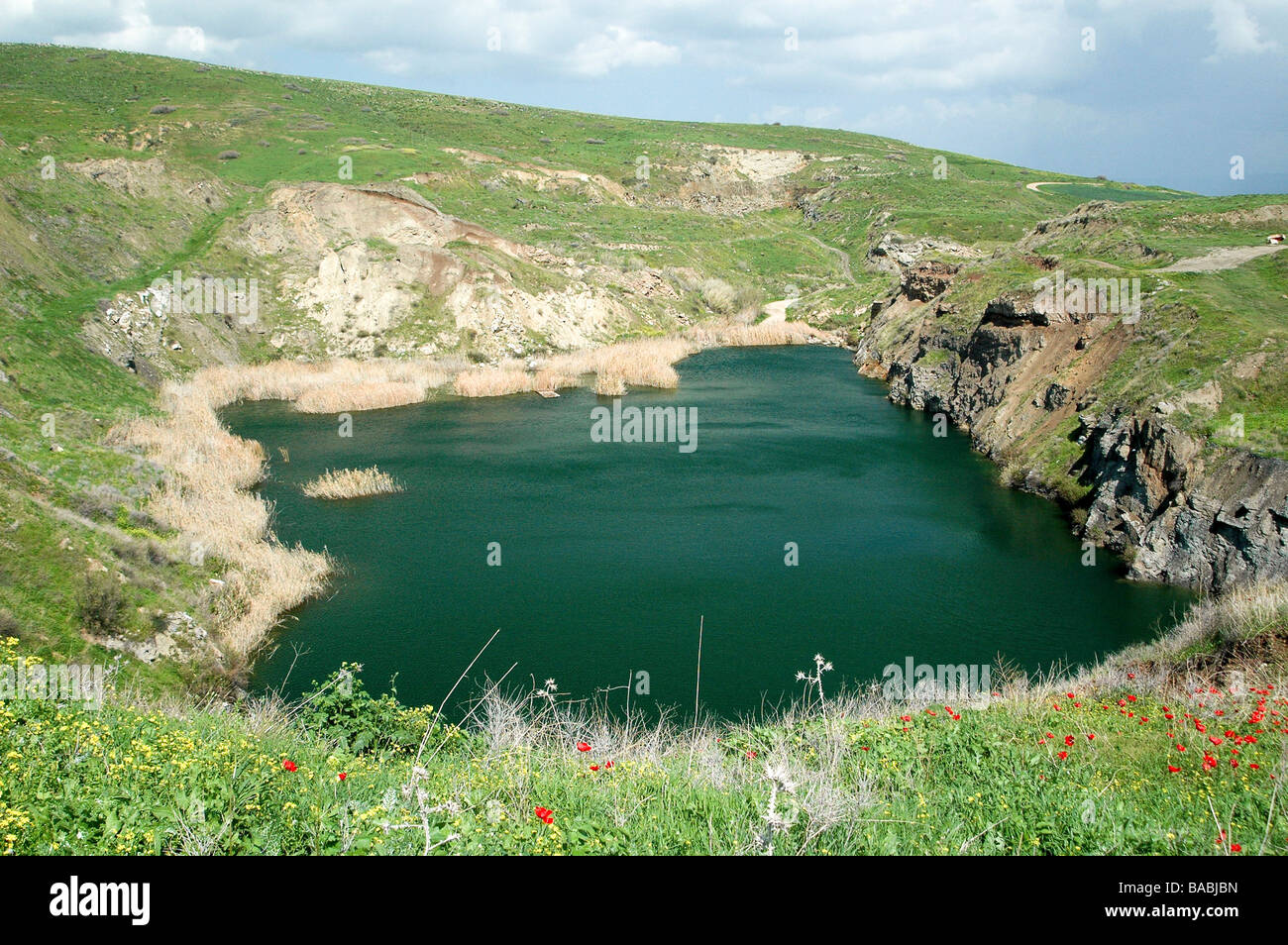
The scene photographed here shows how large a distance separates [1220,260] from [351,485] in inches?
1477

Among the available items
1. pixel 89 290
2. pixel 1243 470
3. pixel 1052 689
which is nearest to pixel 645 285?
pixel 89 290

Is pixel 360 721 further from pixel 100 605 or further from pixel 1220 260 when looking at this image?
pixel 1220 260

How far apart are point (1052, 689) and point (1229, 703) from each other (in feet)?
12.2

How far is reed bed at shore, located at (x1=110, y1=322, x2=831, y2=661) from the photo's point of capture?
19.8 m

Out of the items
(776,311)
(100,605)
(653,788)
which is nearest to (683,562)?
(100,605)

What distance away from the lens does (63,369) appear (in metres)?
31.2

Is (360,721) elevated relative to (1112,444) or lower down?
lower down

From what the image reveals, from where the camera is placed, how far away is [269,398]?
43.3m

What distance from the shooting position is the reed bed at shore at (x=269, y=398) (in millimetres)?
19844

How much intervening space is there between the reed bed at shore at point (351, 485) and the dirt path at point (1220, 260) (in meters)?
32.6

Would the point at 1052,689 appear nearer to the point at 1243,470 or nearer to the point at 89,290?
the point at 1243,470

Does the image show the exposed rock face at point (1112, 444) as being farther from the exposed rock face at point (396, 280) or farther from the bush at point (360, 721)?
the exposed rock face at point (396, 280)

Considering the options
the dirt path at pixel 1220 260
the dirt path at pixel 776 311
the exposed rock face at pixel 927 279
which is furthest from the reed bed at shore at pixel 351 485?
the dirt path at pixel 776 311
